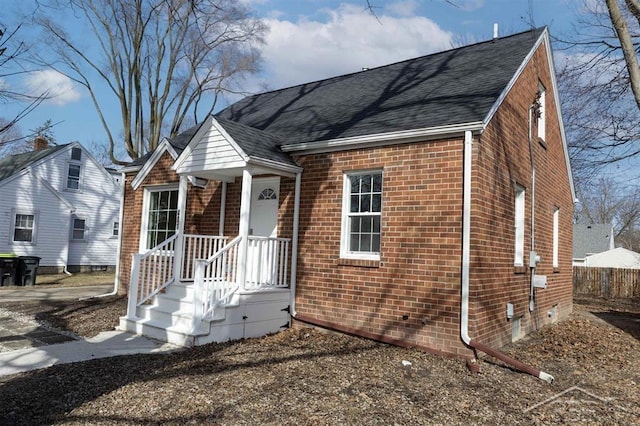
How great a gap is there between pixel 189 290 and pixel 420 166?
4.45 metres

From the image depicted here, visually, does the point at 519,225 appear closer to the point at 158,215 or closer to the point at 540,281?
the point at 540,281

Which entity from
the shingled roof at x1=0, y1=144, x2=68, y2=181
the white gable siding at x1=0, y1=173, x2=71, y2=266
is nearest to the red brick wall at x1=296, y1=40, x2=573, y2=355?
the white gable siding at x1=0, y1=173, x2=71, y2=266

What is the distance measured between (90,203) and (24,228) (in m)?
3.51

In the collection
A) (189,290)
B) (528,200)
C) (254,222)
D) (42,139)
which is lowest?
(189,290)

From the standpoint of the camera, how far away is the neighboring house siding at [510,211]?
6.92m

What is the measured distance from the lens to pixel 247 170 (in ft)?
26.2

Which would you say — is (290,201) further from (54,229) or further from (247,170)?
(54,229)

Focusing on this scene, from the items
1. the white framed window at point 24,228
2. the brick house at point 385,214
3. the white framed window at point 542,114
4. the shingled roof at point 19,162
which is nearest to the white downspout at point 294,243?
the brick house at point 385,214

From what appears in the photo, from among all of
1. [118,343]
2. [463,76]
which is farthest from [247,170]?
[463,76]

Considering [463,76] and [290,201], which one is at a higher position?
[463,76]

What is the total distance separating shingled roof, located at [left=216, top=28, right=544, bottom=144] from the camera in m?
7.59

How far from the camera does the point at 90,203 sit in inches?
913

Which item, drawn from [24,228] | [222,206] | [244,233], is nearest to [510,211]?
[244,233]

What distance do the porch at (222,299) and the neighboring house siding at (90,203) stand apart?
15.7m
